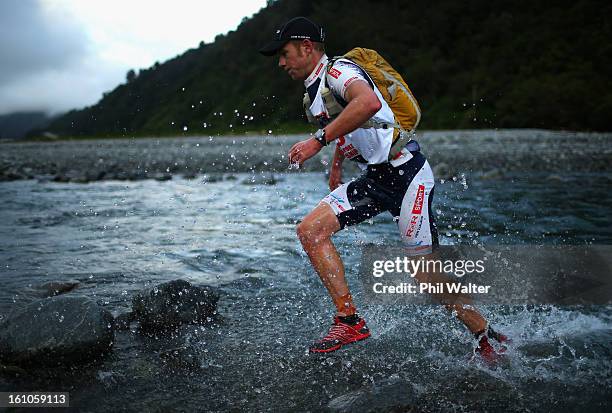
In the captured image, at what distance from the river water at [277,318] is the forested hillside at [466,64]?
34252 mm

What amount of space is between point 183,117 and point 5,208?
167 m

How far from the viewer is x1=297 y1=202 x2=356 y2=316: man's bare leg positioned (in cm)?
504

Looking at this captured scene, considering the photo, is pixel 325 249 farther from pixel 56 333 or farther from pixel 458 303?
pixel 56 333

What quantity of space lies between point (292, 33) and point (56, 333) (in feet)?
11.4

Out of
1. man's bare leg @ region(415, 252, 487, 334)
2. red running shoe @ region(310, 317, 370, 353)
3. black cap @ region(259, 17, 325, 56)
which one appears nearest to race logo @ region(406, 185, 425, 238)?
man's bare leg @ region(415, 252, 487, 334)

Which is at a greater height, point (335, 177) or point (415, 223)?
point (335, 177)

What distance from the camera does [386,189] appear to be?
5234 millimetres

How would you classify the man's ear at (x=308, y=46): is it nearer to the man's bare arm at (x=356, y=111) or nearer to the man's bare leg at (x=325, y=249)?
the man's bare arm at (x=356, y=111)

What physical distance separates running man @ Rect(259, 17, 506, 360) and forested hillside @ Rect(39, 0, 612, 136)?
40859 millimetres

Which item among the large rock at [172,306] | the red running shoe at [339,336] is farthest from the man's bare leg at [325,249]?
the large rock at [172,306]

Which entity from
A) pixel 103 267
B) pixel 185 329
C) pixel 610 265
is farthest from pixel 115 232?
pixel 610 265

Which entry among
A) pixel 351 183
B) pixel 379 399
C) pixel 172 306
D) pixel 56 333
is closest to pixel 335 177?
pixel 351 183

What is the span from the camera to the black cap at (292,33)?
478cm

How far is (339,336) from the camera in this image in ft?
16.5
